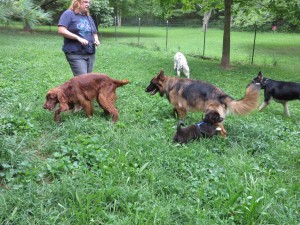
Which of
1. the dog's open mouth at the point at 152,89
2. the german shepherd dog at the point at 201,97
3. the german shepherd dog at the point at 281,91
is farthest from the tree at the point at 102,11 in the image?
the german shepherd dog at the point at 201,97

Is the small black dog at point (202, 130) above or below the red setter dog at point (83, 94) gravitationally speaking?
below

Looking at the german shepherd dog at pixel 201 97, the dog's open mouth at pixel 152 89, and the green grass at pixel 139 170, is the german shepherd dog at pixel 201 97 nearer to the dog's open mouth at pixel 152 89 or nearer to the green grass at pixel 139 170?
the dog's open mouth at pixel 152 89

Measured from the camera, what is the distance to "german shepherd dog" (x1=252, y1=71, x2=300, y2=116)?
726 cm

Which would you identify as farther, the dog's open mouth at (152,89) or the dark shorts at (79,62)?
the dog's open mouth at (152,89)

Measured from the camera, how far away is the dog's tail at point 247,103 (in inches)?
200

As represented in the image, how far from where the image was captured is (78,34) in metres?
5.74

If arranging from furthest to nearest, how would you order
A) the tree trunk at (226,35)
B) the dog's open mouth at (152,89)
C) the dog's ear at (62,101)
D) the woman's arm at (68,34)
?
the tree trunk at (226,35)
the dog's open mouth at (152,89)
the woman's arm at (68,34)
the dog's ear at (62,101)

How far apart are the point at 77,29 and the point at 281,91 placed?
481 centimetres

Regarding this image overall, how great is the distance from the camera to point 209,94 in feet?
18.3

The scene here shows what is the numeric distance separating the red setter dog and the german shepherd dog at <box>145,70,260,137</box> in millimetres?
1141

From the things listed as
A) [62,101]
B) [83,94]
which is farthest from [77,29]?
[62,101]

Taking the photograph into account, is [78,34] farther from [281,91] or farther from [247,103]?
[281,91]

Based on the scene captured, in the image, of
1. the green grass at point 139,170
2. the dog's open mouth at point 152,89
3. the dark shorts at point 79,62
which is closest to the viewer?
the green grass at point 139,170

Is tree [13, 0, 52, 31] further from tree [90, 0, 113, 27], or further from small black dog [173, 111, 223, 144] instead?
tree [90, 0, 113, 27]
